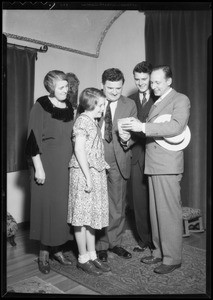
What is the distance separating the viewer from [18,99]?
3.72 m

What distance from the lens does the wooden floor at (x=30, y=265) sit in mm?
2393

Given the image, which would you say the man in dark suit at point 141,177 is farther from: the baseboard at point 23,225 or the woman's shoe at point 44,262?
the baseboard at point 23,225

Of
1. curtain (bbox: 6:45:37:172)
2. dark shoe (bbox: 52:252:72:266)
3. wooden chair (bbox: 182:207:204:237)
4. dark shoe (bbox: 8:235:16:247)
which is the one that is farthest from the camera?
curtain (bbox: 6:45:37:172)

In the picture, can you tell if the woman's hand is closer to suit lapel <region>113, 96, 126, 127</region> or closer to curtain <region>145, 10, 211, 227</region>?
suit lapel <region>113, 96, 126, 127</region>

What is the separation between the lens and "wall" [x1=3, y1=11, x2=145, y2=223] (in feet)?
12.7

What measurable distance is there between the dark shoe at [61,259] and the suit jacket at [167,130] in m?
1.04

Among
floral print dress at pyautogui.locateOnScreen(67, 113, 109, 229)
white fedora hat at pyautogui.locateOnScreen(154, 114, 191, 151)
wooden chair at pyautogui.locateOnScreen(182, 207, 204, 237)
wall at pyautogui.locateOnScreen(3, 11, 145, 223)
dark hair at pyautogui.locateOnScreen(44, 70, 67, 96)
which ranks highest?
wall at pyautogui.locateOnScreen(3, 11, 145, 223)

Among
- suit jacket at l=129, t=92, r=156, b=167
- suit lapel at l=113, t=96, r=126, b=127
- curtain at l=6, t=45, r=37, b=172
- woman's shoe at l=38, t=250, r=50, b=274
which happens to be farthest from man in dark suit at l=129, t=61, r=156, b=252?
curtain at l=6, t=45, r=37, b=172

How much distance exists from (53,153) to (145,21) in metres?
2.44

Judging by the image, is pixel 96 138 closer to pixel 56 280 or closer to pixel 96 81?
pixel 56 280

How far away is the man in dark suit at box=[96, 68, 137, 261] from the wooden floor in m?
0.45

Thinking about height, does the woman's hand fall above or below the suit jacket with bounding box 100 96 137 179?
below

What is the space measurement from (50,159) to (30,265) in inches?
38.3

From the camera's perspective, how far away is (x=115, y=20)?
4.44 meters
